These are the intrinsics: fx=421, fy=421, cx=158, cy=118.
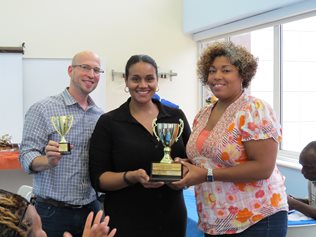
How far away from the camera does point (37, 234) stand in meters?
1.07

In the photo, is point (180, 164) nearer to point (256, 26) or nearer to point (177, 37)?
point (256, 26)

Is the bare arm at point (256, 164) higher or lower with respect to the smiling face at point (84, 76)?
lower

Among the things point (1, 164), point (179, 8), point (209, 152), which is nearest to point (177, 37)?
point (179, 8)

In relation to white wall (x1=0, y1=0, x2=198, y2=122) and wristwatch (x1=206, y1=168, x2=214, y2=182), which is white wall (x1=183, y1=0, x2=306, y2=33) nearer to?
white wall (x1=0, y1=0, x2=198, y2=122)

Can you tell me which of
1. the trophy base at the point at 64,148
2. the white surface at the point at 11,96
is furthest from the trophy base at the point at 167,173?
the white surface at the point at 11,96

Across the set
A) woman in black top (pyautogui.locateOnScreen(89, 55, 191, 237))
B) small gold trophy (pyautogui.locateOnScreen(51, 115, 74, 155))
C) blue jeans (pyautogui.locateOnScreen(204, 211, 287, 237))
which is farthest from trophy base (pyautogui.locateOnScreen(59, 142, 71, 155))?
blue jeans (pyautogui.locateOnScreen(204, 211, 287, 237))

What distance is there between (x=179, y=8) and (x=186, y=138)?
4149 mm

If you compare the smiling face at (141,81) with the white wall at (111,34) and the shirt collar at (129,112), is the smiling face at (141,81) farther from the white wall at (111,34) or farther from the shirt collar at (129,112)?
the white wall at (111,34)

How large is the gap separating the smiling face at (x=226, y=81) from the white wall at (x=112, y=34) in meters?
3.73

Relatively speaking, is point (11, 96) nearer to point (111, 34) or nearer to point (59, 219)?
point (111, 34)

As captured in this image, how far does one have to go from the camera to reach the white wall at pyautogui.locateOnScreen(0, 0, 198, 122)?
5273 mm

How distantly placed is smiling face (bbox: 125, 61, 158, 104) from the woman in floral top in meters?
0.30

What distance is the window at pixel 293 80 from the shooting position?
13.4 feet

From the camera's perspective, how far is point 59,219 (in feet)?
6.63
